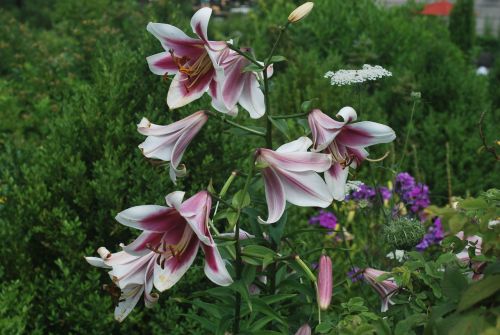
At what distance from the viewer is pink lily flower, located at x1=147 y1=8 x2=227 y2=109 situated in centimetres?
170

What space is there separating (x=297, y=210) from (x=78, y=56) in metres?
2.66

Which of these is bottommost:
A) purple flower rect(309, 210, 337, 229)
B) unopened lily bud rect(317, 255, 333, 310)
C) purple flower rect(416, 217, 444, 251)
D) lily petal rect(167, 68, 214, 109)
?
purple flower rect(309, 210, 337, 229)

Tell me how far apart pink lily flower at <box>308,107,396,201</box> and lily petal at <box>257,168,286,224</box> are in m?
0.15

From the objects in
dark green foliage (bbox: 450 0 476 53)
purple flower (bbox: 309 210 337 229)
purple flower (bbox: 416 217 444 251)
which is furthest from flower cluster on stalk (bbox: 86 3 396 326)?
dark green foliage (bbox: 450 0 476 53)

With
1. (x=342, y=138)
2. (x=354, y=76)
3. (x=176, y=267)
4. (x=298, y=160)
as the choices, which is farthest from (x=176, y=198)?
(x=354, y=76)

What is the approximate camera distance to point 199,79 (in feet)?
5.91

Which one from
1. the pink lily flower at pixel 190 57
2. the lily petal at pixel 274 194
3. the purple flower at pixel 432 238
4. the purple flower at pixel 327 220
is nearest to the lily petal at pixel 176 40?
the pink lily flower at pixel 190 57

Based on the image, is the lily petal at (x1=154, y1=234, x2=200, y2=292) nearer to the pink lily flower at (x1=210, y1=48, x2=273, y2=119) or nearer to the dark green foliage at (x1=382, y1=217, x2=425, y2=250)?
the pink lily flower at (x1=210, y1=48, x2=273, y2=119)

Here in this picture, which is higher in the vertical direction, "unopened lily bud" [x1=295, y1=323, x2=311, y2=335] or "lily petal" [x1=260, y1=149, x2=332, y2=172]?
"lily petal" [x1=260, y1=149, x2=332, y2=172]

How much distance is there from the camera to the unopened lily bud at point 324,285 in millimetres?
1640

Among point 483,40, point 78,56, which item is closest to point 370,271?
point 78,56

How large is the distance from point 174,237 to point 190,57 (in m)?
0.45

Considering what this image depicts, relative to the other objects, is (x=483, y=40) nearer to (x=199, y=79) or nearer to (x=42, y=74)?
(x=42, y=74)

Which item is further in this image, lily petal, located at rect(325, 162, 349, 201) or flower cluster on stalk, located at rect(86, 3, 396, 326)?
lily petal, located at rect(325, 162, 349, 201)
